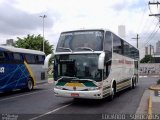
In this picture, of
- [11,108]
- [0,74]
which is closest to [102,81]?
[11,108]

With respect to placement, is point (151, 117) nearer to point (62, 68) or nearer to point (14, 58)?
point (62, 68)

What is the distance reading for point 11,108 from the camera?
50.9ft

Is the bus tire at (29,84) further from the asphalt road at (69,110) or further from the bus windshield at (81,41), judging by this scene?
the bus windshield at (81,41)

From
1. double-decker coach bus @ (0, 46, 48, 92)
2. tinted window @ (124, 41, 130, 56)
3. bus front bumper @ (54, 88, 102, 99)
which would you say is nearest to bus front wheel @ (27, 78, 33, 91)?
double-decker coach bus @ (0, 46, 48, 92)

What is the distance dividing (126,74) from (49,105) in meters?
8.91

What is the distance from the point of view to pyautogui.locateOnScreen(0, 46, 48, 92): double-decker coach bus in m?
22.0

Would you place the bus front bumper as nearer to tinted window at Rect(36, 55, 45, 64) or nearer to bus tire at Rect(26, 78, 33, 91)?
bus tire at Rect(26, 78, 33, 91)

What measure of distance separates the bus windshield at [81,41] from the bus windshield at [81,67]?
396 mm

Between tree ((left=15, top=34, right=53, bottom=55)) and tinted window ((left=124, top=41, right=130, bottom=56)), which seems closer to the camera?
tinted window ((left=124, top=41, right=130, bottom=56))

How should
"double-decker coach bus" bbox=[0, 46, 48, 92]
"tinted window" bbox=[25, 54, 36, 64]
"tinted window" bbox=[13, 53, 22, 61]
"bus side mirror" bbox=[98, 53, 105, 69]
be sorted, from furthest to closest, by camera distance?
"tinted window" bbox=[25, 54, 36, 64] < "tinted window" bbox=[13, 53, 22, 61] < "double-decker coach bus" bbox=[0, 46, 48, 92] < "bus side mirror" bbox=[98, 53, 105, 69]

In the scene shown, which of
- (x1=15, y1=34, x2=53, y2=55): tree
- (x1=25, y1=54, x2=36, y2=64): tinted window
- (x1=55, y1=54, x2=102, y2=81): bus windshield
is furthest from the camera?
(x1=15, y1=34, x2=53, y2=55): tree

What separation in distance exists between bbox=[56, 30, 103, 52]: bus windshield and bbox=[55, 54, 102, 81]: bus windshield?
0.40 m

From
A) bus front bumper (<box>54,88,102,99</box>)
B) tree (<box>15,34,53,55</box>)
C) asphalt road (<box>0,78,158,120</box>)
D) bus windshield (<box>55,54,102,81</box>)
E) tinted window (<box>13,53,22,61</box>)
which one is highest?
tree (<box>15,34,53,55</box>)

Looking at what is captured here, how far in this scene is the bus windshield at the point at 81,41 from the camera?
1623 cm
